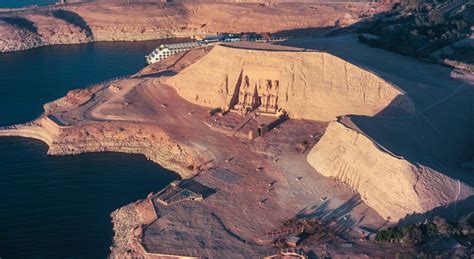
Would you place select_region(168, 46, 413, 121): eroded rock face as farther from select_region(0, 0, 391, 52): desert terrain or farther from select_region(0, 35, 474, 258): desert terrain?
select_region(0, 0, 391, 52): desert terrain

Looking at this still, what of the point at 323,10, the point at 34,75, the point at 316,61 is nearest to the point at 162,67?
the point at 34,75

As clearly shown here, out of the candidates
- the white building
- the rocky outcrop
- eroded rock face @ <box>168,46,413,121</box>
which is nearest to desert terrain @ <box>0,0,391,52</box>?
the white building

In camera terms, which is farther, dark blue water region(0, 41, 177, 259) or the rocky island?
dark blue water region(0, 41, 177, 259)

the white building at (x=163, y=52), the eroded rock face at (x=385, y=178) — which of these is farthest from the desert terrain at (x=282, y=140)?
the white building at (x=163, y=52)

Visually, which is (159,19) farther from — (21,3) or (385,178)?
(385,178)

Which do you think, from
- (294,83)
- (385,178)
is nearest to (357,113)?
(294,83)

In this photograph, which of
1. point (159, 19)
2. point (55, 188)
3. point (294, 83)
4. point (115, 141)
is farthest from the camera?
point (159, 19)

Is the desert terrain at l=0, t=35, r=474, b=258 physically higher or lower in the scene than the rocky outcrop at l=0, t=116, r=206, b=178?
higher

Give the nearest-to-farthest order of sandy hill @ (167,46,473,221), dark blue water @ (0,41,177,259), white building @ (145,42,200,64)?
sandy hill @ (167,46,473,221) → dark blue water @ (0,41,177,259) → white building @ (145,42,200,64)
